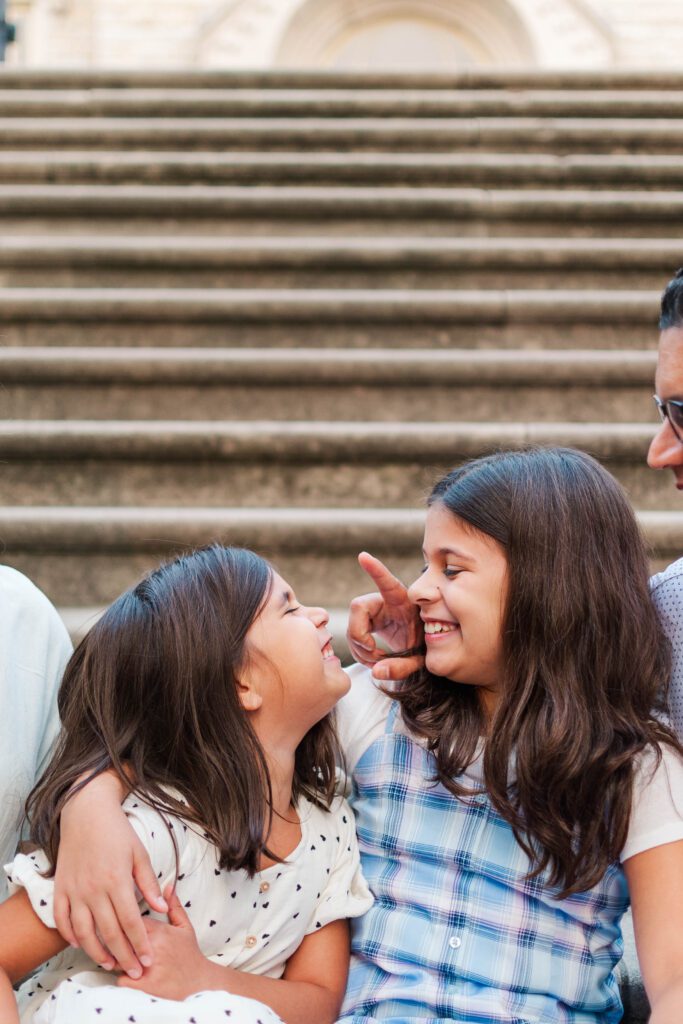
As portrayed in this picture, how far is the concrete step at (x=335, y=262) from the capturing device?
10.0 feet

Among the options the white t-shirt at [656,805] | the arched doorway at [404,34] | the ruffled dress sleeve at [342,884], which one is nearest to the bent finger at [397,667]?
the ruffled dress sleeve at [342,884]

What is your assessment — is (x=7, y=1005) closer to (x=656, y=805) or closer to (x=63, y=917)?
(x=63, y=917)

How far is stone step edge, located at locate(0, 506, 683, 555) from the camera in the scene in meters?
2.20

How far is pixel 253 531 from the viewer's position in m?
2.21

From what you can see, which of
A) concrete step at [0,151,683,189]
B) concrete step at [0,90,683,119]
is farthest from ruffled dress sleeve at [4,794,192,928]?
concrete step at [0,90,683,119]

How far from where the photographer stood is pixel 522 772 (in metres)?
1.25

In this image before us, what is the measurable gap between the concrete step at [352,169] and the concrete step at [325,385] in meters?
1.11

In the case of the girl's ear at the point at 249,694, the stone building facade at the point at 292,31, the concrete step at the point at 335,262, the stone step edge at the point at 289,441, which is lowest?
the girl's ear at the point at 249,694

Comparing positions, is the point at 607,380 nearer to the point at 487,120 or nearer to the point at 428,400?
the point at 428,400

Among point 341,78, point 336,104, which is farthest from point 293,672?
point 341,78

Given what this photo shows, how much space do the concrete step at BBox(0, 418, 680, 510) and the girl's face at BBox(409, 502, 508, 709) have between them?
103cm

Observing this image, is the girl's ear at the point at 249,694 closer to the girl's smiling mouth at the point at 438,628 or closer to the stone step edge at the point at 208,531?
the girl's smiling mouth at the point at 438,628

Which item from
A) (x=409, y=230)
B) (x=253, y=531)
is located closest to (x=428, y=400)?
(x=253, y=531)

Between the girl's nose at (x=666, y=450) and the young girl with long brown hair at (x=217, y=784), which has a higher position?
the girl's nose at (x=666, y=450)
